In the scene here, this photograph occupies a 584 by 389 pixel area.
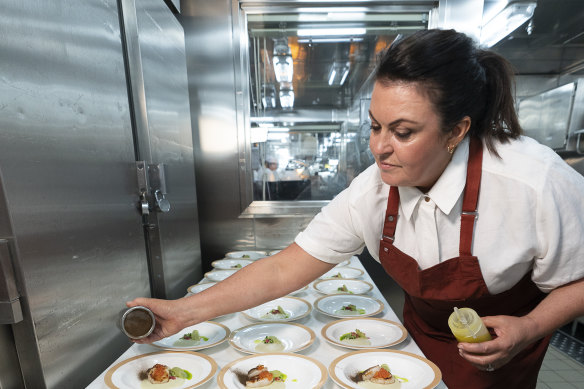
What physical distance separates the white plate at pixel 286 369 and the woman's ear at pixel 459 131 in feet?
2.71

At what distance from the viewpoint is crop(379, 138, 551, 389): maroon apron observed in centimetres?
96

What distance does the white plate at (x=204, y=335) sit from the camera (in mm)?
1120

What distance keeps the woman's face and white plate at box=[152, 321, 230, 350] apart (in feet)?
2.94

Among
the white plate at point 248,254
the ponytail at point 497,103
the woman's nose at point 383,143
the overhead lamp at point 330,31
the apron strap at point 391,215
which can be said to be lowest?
the white plate at point 248,254

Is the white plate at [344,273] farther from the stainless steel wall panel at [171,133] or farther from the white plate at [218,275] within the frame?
the stainless steel wall panel at [171,133]

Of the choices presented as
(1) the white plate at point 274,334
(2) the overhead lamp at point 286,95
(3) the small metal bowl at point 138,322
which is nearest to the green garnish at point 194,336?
(1) the white plate at point 274,334

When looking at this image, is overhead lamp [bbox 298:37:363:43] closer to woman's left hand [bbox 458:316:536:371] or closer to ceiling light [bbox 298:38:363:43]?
ceiling light [bbox 298:38:363:43]

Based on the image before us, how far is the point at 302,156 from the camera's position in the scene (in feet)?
9.13

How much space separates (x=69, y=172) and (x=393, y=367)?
1269 millimetres

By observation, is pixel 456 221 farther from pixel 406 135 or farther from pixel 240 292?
pixel 240 292

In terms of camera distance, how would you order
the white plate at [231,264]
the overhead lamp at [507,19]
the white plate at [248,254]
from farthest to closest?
the overhead lamp at [507,19], the white plate at [248,254], the white plate at [231,264]

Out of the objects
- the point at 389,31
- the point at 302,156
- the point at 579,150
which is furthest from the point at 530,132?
the point at 302,156

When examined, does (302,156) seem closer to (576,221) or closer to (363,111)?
(363,111)

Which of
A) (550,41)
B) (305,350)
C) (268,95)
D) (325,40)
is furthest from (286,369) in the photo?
(550,41)
